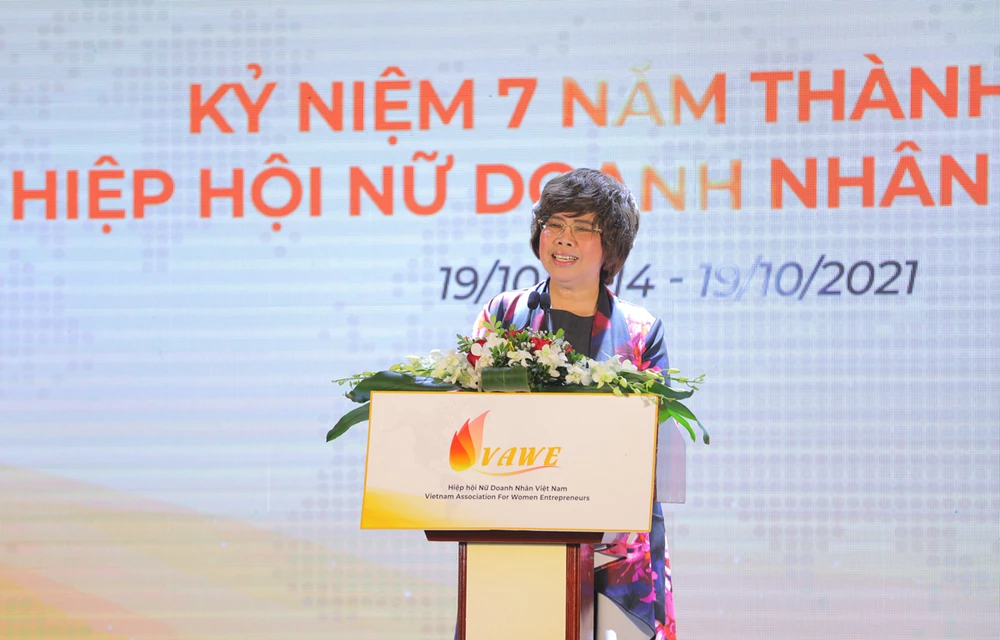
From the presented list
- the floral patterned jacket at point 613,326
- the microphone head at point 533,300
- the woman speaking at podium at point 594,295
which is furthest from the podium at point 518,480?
the microphone head at point 533,300

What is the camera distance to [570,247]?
261cm

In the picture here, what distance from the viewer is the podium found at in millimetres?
1904

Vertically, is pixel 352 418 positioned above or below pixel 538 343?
below

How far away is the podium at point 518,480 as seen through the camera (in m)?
1.90

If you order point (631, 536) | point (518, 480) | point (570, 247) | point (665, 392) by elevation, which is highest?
point (570, 247)

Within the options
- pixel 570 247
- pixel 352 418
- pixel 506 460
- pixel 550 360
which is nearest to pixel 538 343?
pixel 550 360

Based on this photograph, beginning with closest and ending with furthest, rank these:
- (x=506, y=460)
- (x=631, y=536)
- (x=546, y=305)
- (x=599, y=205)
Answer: (x=506, y=460) → (x=631, y=536) → (x=599, y=205) → (x=546, y=305)

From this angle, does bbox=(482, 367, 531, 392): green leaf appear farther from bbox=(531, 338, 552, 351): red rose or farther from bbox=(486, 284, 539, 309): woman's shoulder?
bbox=(486, 284, 539, 309): woman's shoulder

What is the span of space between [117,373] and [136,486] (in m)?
0.41

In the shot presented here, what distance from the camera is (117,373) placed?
376 cm

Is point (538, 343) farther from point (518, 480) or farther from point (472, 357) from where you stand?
point (518, 480)

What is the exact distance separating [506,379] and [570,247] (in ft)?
2.42

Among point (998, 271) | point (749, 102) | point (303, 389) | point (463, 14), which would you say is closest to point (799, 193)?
point (749, 102)

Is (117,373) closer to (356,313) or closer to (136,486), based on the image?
(136,486)
